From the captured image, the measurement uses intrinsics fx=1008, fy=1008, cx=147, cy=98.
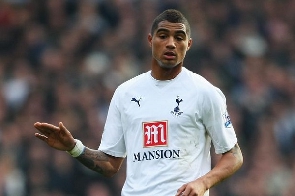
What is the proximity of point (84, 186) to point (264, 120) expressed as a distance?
3187mm

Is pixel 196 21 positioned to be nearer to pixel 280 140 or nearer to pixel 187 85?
pixel 280 140

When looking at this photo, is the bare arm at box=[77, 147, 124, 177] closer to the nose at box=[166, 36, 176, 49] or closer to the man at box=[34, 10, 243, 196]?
the man at box=[34, 10, 243, 196]

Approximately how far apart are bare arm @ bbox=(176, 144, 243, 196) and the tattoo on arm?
1.00 meters

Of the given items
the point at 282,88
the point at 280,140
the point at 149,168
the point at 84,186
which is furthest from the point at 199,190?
the point at 282,88

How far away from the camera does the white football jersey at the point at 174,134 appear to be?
7043 mm

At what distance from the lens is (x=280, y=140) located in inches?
591

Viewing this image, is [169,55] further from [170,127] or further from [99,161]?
[99,161]

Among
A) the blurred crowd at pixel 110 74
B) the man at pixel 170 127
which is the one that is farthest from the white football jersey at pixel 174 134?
the blurred crowd at pixel 110 74

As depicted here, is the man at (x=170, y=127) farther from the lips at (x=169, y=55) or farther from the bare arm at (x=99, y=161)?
the bare arm at (x=99, y=161)

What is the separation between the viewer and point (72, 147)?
290 inches

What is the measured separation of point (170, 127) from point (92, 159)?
0.77 metres

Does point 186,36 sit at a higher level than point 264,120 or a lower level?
lower

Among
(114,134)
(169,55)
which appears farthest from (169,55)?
(114,134)

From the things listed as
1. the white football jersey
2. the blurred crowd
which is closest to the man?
the white football jersey
